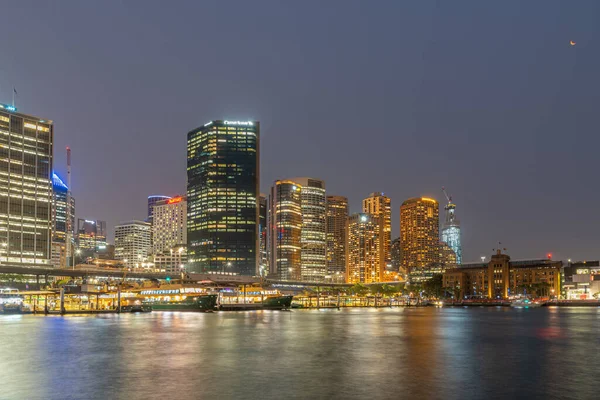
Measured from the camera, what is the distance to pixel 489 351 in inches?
2373

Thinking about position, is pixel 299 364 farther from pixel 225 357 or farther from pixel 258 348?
pixel 258 348

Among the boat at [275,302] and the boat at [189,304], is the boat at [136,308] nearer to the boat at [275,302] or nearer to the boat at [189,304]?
the boat at [189,304]

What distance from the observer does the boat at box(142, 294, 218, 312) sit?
165 meters

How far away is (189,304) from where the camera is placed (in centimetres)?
16662

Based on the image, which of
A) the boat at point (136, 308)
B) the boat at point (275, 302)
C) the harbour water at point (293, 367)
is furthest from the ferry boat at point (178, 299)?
the harbour water at point (293, 367)

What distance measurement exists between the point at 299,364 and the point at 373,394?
13.6 m

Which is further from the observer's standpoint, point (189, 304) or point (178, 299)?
point (178, 299)

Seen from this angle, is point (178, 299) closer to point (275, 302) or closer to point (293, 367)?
point (275, 302)

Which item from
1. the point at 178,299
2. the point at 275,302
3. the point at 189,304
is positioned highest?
the point at 178,299

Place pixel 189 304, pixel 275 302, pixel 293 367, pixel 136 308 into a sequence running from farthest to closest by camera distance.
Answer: pixel 275 302 < pixel 136 308 < pixel 189 304 < pixel 293 367

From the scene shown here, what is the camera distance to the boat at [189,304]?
540 ft

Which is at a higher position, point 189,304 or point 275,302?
point 189,304

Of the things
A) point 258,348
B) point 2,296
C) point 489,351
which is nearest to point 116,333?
point 258,348

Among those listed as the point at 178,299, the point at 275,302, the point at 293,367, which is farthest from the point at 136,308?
the point at 293,367
